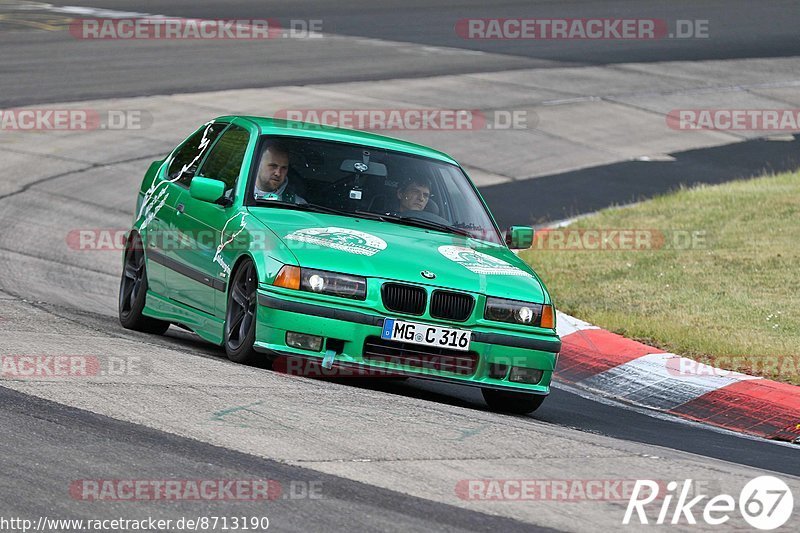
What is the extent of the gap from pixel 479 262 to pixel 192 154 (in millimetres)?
2697

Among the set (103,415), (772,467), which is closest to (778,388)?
(772,467)

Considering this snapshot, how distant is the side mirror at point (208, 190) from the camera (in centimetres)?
909

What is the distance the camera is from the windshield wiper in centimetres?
916

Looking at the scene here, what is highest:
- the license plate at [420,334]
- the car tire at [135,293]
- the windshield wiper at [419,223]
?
the windshield wiper at [419,223]

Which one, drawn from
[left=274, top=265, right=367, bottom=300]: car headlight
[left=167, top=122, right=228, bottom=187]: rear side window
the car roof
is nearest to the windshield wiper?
the car roof

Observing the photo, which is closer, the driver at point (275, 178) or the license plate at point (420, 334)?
the license plate at point (420, 334)

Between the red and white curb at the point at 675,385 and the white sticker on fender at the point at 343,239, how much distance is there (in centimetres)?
228

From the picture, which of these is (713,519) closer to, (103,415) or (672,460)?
(672,460)

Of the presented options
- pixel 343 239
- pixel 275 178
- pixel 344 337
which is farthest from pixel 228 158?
pixel 344 337

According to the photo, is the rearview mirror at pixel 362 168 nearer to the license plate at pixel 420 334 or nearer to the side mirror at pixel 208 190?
the side mirror at pixel 208 190

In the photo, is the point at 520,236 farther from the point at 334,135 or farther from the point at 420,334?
the point at 420,334

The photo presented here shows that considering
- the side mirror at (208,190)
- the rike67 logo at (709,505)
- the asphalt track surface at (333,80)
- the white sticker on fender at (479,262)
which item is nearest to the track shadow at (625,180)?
the asphalt track surface at (333,80)

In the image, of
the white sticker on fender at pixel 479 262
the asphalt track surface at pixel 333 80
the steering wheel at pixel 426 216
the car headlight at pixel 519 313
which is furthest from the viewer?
the steering wheel at pixel 426 216

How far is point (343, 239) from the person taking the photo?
855 centimetres
